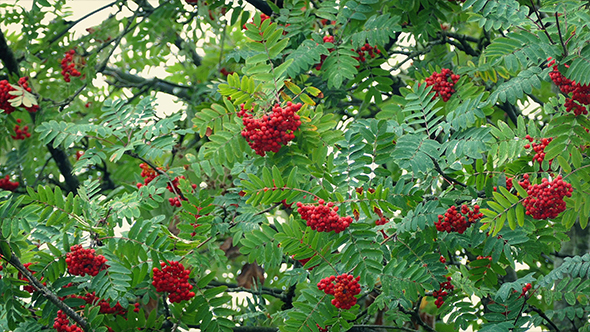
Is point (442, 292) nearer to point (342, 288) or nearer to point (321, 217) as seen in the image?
point (342, 288)

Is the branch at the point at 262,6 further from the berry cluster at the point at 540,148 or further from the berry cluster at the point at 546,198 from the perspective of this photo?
the berry cluster at the point at 546,198

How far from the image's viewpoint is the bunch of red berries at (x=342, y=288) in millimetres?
2979

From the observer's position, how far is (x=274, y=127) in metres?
2.94

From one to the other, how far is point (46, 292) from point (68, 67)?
267 centimetres

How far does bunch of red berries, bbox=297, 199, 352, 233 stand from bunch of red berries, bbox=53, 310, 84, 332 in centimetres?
138

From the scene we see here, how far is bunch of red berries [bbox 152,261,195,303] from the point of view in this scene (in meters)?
3.31

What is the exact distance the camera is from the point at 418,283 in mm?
3123

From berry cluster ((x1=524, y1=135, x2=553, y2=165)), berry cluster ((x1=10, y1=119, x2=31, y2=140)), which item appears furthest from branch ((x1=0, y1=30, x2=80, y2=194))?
berry cluster ((x1=524, y1=135, x2=553, y2=165))

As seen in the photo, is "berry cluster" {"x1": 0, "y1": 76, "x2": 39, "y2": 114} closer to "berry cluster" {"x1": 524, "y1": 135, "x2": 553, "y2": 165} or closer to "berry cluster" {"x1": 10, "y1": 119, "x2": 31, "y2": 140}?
"berry cluster" {"x1": 10, "y1": 119, "x2": 31, "y2": 140}

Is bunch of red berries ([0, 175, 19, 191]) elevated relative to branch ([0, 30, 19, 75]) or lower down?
lower down

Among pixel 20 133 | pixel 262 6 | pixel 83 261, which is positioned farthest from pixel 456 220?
pixel 20 133

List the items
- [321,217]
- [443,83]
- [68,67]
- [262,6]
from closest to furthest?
[321,217], [443,83], [262,6], [68,67]

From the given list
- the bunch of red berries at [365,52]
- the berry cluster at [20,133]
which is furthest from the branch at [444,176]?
the berry cluster at [20,133]

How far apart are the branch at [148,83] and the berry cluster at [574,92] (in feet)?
11.5
